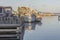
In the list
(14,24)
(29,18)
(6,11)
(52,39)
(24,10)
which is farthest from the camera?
(24,10)

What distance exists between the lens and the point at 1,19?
14023mm

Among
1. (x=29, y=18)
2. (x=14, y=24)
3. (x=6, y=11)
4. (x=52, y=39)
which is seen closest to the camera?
(x=14, y=24)

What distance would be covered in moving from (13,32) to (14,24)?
0.67 meters

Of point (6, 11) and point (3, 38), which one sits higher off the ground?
point (6, 11)

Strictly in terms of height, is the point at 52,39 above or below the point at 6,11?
below

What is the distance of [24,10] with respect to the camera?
4800cm

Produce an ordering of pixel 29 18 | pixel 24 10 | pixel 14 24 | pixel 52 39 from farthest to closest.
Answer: pixel 24 10
pixel 29 18
pixel 52 39
pixel 14 24

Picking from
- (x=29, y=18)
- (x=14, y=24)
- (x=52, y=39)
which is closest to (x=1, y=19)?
(x=14, y=24)

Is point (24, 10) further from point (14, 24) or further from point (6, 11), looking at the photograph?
point (14, 24)

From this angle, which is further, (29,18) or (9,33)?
(29,18)

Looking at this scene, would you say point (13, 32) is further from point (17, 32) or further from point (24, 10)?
point (24, 10)

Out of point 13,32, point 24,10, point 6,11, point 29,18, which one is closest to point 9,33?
point 13,32

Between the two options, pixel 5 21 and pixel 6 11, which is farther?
pixel 6 11

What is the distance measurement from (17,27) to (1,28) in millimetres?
1036
